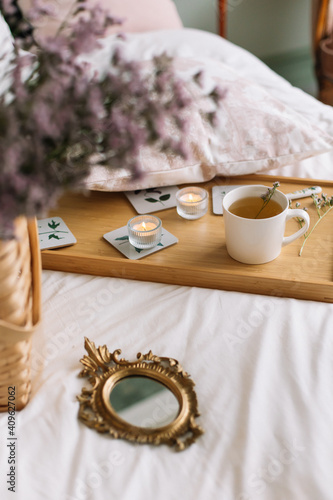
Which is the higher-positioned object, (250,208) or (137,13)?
(137,13)

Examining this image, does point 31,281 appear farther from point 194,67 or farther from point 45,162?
point 194,67

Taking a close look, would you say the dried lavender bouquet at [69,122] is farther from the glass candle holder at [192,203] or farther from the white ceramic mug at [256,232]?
the glass candle holder at [192,203]

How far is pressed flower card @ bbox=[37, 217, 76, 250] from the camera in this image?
1.01 metres

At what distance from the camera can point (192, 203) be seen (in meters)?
1.08

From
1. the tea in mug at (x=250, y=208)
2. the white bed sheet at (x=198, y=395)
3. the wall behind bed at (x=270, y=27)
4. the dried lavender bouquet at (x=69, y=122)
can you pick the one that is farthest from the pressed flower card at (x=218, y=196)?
the wall behind bed at (x=270, y=27)

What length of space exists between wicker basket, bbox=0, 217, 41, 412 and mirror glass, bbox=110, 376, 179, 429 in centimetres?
13

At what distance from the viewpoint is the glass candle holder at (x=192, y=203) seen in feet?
3.55

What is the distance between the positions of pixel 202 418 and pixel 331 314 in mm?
300

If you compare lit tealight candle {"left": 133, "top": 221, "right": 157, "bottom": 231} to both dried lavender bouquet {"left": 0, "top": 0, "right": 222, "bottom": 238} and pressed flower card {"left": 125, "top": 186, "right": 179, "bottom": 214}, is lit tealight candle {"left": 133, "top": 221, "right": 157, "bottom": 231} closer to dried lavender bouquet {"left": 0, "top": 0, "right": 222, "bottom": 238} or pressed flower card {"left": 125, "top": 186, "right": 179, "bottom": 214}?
pressed flower card {"left": 125, "top": 186, "right": 179, "bottom": 214}

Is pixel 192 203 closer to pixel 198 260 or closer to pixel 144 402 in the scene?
pixel 198 260

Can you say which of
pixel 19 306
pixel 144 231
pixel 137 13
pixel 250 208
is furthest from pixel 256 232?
pixel 137 13

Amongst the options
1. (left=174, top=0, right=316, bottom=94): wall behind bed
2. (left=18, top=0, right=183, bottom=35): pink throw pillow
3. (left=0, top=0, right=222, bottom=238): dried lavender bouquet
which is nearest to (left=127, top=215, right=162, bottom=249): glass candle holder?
(left=0, top=0, right=222, bottom=238): dried lavender bouquet

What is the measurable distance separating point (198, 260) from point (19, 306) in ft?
1.33

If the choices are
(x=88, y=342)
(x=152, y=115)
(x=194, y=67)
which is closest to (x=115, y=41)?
(x=194, y=67)
